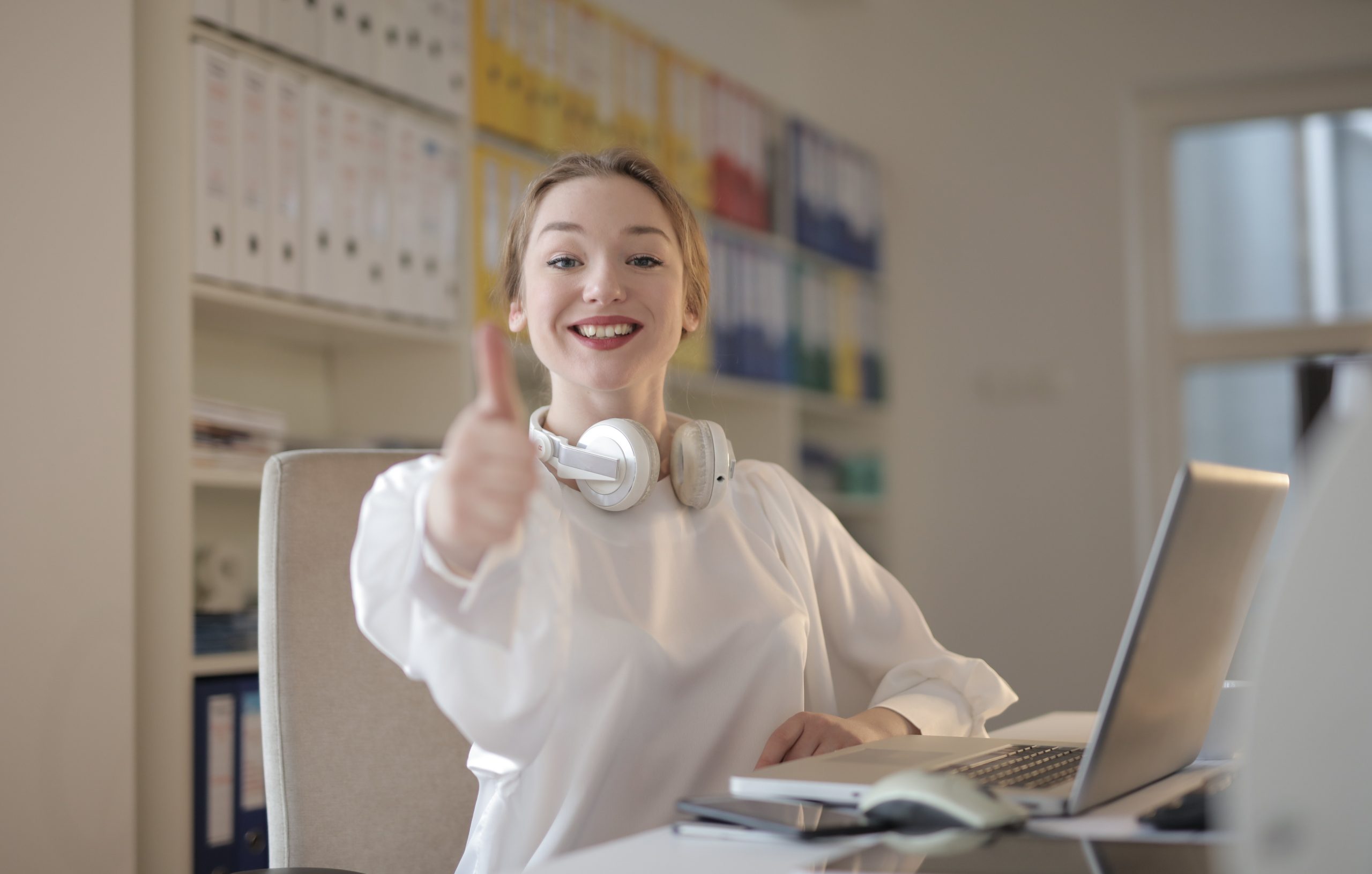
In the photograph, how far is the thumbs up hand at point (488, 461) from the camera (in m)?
0.79

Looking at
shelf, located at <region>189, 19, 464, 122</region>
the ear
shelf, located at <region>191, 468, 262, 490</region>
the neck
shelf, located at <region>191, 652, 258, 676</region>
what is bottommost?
shelf, located at <region>191, 652, 258, 676</region>

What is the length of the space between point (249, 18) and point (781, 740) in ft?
5.62

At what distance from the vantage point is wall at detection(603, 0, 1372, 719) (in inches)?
184

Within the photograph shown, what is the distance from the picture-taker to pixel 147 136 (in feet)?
7.03

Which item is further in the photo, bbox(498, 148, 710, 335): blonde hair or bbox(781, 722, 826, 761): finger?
bbox(498, 148, 710, 335): blonde hair

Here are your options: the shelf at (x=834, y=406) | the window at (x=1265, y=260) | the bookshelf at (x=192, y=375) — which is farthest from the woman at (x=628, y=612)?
the window at (x=1265, y=260)

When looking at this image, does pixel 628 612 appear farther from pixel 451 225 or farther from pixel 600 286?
pixel 451 225

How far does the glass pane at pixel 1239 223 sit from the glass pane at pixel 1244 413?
0.18 metres

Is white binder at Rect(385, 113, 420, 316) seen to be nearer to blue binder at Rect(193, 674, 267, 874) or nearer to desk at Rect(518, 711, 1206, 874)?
blue binder at Rect(193, 674, 267, 874)

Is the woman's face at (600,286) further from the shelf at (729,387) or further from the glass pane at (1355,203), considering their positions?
the glass pane at (1355,203)

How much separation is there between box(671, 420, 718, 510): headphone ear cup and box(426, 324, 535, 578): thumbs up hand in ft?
1.59

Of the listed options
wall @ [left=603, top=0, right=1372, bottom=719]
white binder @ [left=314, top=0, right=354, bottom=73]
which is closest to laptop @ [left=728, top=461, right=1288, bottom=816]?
white binder @ [left=314, top=0, right=354, bottom=73]

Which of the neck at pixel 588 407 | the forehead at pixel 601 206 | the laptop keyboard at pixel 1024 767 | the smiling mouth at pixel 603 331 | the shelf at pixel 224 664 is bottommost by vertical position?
the shelf at pixel 224 664

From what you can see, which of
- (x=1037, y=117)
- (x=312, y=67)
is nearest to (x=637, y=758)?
(x=312, y=67)
